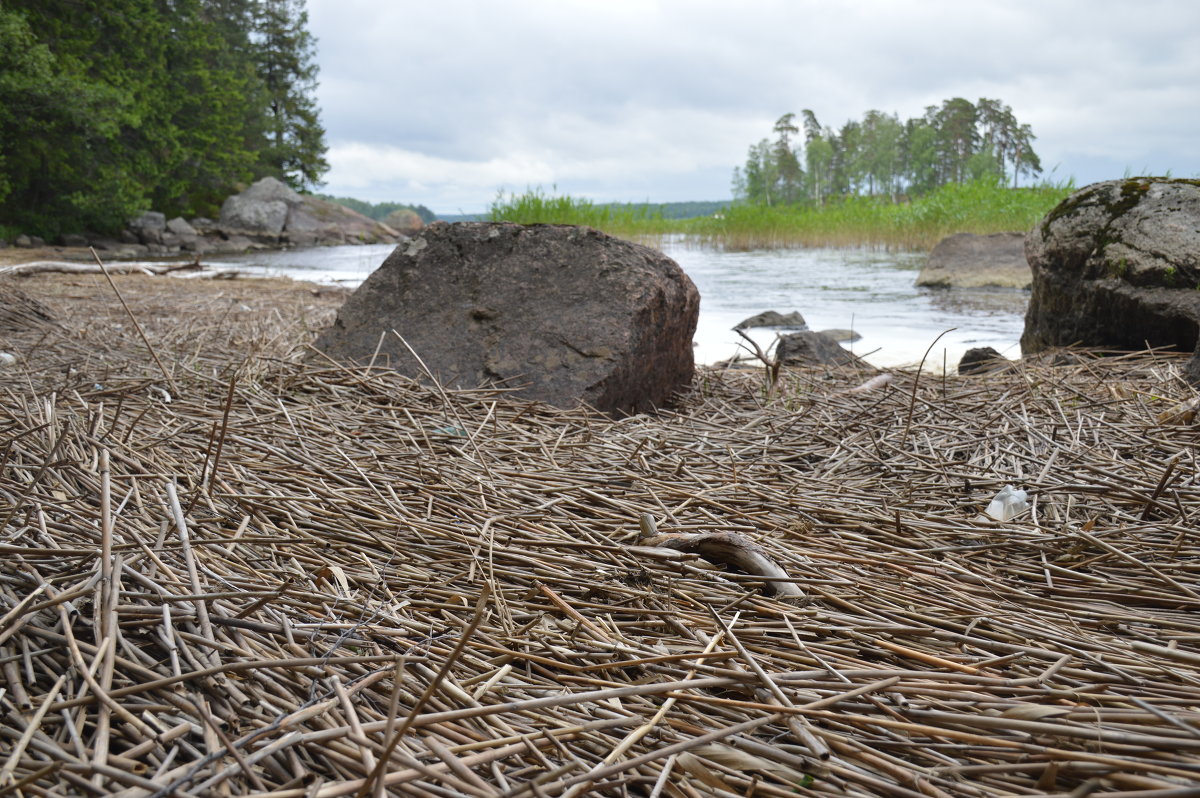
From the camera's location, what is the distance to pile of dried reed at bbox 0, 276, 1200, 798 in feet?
2.78

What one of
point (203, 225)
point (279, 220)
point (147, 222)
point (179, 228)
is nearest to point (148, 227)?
point (147, 222)

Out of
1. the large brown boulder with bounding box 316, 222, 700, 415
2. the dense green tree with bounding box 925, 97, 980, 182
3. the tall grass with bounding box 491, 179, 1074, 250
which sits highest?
the dense green tree with bounding box 925, 97, 980, 182

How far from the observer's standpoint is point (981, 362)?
3.66 m

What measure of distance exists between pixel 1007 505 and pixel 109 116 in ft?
53.3

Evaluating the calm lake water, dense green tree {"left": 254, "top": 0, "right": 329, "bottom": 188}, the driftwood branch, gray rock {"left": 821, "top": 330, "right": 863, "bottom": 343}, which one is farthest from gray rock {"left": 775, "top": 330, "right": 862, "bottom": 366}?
dense green tree {"left": 254, "top": 0, "right": 329, "bottom": 188}

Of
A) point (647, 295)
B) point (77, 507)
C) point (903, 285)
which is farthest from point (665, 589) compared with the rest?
point (903, 285)

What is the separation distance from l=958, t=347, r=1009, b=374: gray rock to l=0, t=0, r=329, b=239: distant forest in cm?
1440

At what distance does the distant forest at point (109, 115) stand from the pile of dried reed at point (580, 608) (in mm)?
14178

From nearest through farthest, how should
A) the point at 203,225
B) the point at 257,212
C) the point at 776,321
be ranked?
the point at 776,321 < the point at 203,225 < the point at 257,212

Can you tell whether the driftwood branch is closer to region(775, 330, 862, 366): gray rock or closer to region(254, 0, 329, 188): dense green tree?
region(775, 330, 862, 366): gray rock

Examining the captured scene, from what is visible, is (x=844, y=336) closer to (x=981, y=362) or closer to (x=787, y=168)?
(x=981, y=362)

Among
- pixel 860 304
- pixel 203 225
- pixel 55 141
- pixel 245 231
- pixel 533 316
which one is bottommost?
pixel 860 304

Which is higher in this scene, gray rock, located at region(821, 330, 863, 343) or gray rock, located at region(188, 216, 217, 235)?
gray rock, located at region(188, 216, 217, 235)

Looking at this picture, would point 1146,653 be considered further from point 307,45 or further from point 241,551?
point 307,45
